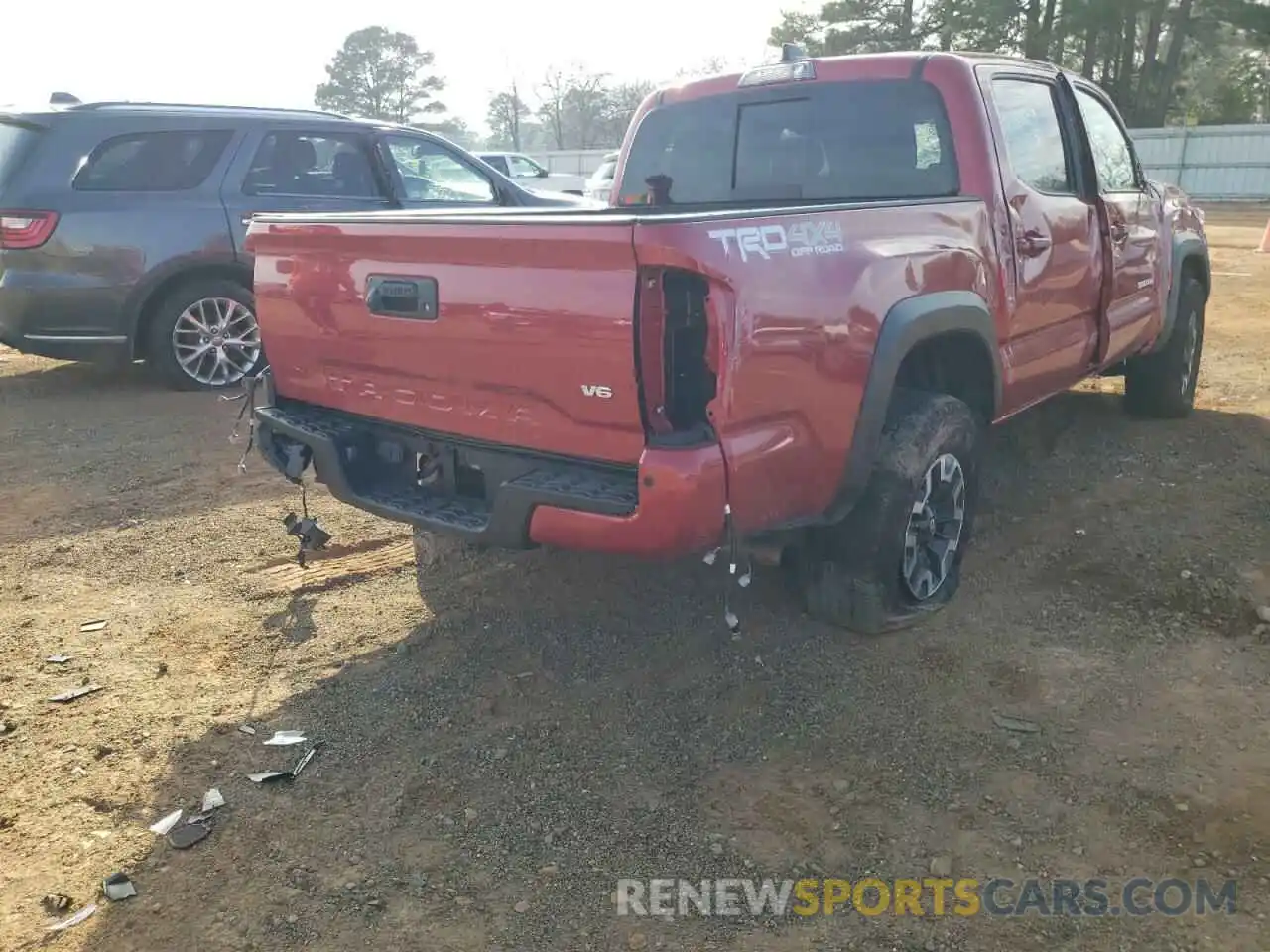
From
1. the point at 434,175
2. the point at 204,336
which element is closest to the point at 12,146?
the point at 204,336

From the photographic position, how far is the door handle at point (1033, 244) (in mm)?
4059

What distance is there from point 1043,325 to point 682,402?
2.17m

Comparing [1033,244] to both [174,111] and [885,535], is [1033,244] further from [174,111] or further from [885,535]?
[174,111]

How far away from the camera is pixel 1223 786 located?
2867mm

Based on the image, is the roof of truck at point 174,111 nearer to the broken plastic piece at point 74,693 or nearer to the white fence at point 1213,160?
the broken plastic piece at point 74,693

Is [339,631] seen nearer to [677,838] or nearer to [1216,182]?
[677,838]

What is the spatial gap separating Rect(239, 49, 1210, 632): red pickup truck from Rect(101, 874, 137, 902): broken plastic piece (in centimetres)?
125

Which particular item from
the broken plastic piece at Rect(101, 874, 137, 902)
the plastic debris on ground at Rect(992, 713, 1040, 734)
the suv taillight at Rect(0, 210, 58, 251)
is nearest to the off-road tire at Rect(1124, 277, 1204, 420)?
the plastic debris on ground at Rect(992, 713, 1040, 734)

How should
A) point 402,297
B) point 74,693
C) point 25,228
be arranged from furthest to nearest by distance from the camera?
1. point 25,228
2. point 74,693
3. point 402,297

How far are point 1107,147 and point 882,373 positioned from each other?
9.05 ft

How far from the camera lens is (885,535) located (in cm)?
344

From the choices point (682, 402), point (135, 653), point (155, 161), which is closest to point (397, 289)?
point (682, 402)

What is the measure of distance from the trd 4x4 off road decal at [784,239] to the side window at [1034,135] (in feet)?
4.84

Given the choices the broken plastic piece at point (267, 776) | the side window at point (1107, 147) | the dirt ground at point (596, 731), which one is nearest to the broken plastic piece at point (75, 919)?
the dirt ground at point (596, 731)
